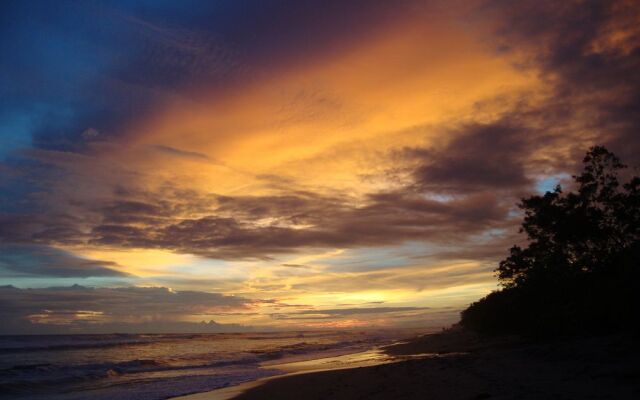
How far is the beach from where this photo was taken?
10.2m

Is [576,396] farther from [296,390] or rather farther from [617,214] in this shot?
[617,214]

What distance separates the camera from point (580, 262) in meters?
22.1

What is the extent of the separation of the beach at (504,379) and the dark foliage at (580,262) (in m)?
1.52

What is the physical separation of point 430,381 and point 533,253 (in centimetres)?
1474

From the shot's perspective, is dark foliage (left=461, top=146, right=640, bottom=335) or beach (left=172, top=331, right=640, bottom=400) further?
dark foliage (left=461, top=146, right=640, bottom=335)

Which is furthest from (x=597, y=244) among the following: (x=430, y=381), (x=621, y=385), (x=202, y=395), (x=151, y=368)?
(x=151, y=368)

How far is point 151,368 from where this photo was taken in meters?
33.4

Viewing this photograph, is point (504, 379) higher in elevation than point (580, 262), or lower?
lower

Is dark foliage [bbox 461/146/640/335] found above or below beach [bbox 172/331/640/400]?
above

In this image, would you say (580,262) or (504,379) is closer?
(504,379)

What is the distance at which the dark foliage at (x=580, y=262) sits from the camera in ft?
59.1

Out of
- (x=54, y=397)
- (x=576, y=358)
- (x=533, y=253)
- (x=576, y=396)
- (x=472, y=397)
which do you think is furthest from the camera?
(x=533, y=253)

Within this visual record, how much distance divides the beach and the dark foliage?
1520mm

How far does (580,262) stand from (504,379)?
41.0ft
